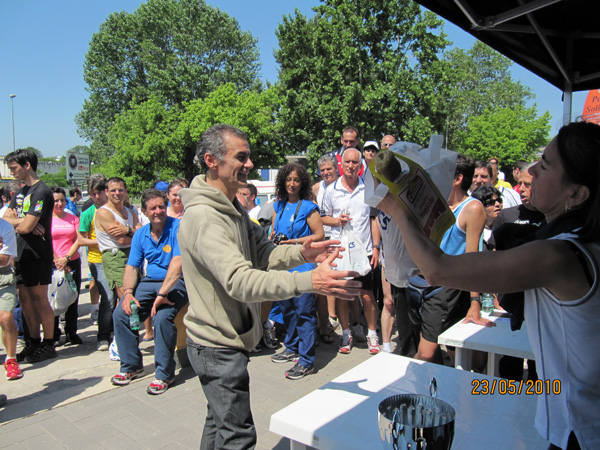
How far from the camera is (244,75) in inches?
1716

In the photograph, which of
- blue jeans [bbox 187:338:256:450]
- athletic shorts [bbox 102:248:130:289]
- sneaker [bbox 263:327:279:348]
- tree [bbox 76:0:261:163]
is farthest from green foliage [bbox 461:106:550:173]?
blue jeans [bbox 187:338:256:450]

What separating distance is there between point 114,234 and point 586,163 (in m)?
4.94

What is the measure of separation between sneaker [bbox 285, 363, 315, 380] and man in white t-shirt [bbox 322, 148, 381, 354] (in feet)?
2.54

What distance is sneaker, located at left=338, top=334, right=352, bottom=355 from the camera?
5188 mm

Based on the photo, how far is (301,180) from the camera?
16.4 feet

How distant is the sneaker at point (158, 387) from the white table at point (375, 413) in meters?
2.55

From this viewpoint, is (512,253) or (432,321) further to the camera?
(432,321)

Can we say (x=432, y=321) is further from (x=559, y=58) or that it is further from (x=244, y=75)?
(x=244, y=75)

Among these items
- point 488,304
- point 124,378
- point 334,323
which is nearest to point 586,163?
point 488,304

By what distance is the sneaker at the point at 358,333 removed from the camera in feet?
18.4

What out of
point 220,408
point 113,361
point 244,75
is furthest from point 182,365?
point 244,75

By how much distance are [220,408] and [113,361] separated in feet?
11.6

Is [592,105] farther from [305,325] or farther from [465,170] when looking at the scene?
[305,325]

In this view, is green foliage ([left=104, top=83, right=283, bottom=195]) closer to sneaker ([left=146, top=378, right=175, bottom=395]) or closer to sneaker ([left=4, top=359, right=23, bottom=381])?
sneaker ([left=4, top=359, right=23, bottom=381])
